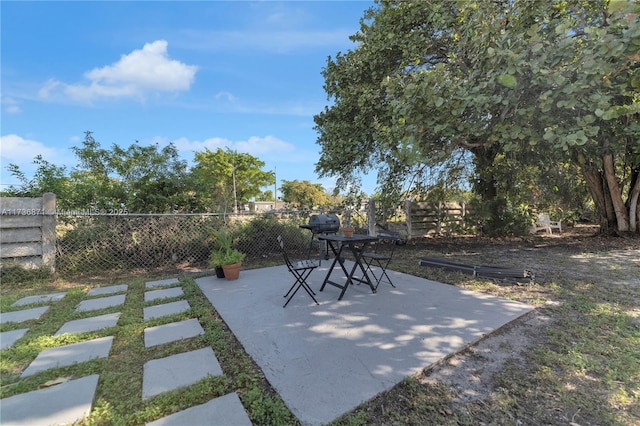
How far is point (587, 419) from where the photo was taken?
4.63 ft

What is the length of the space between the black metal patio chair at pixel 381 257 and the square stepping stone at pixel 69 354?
8.88 feet

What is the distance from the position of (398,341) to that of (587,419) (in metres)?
1.09

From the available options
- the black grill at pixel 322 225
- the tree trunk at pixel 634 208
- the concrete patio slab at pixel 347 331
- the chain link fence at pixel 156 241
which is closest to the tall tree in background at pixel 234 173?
the chain link fence at pixel 156 241

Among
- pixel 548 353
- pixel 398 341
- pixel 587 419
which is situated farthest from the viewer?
pixel 398 341

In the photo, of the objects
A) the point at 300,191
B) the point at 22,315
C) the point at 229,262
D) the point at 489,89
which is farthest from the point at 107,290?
the point at 300,191

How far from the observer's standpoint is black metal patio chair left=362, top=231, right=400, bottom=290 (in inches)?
143

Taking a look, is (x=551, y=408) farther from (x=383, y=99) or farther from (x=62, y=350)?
(x=383, y=99)

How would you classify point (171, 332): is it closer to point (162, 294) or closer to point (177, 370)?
point (177, 370)

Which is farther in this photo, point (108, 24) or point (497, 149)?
point (497, 149)

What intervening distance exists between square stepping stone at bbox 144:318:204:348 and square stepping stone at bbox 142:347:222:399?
0.31 metres

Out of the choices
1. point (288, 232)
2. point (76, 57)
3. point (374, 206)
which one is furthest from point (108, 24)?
point (374, 206)

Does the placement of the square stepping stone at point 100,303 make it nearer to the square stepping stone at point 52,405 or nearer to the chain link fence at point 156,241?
the chain link fence at point 156,241

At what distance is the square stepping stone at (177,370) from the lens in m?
1.67

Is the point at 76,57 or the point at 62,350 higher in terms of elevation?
the point at 76,57
